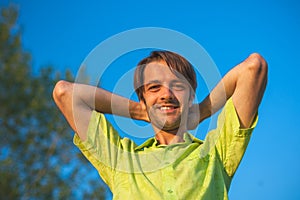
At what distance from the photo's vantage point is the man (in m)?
2.29

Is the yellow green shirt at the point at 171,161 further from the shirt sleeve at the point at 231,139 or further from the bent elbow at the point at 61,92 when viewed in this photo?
the bent elbow at the point at 61,92

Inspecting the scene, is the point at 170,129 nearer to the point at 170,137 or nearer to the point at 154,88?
the point at 170,137

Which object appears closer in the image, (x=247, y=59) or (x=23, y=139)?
(x=247, y=59)

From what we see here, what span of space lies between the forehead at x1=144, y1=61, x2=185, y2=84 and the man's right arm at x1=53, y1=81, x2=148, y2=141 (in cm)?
18

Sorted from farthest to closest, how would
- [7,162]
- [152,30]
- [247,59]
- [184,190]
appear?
→ [7,162] → [152,30] → [247,59] → [184,190]

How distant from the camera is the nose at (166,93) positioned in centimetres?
246

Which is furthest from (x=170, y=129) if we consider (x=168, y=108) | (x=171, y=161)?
(x=171, y=161)

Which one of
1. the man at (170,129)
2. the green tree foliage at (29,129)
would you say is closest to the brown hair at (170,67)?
the man at (170,129)

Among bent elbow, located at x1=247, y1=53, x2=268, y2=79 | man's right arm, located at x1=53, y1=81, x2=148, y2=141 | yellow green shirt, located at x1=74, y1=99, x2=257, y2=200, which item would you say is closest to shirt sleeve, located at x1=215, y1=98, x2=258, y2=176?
yellow green shirt, located at x1=74, y1=99, x2=257, y2=200

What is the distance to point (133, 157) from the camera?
2.42 m

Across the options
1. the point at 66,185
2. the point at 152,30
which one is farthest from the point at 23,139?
the point at 152,30

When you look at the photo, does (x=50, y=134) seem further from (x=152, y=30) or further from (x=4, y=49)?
(x=152, y=30)

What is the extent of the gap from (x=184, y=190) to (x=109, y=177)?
434mm

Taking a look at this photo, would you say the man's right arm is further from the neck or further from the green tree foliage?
the green tree foliage
